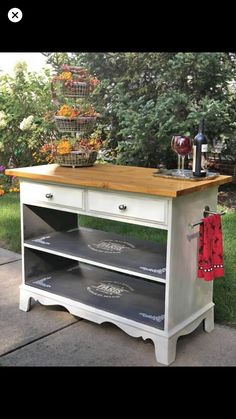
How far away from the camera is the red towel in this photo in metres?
2.74

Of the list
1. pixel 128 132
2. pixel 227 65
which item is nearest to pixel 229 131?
pixel 227 65

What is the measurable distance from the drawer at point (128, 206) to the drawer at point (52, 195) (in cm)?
10

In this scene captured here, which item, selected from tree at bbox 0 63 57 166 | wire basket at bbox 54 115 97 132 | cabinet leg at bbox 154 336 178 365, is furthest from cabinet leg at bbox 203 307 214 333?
tree at bbox 0 63 57 166

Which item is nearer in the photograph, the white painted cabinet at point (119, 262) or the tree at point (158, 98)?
the white painted cabinet at point (119, 262)

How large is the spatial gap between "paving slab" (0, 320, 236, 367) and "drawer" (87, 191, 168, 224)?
0.80 m

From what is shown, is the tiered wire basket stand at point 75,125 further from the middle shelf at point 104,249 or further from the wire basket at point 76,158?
the middle shelf at point 104,249

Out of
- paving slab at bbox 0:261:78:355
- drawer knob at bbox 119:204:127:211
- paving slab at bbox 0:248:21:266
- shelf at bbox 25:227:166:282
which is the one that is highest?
drawer knob at bbox 119:204:127:211

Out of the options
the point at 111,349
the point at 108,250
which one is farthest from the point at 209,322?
the point at 108,250

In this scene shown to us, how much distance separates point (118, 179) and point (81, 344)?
1.04m

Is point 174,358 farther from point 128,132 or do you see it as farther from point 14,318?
point 128,132

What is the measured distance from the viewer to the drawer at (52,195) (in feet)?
9.66

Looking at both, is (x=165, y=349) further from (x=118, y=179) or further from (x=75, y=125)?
(x=75, y=125)

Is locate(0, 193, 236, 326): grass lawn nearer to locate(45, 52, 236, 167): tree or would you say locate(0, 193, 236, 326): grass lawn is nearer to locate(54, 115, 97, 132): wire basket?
locate(45, 52, 236, 167): tree

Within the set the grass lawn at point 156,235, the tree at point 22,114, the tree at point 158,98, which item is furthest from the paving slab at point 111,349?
the tree at point 22,114
